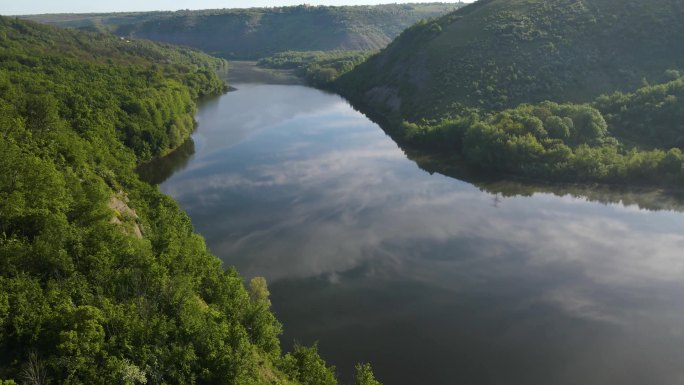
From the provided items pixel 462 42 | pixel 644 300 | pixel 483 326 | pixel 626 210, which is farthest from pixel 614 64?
pixel 483 326

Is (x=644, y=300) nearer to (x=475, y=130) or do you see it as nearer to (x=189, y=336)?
(x=189, y=336)

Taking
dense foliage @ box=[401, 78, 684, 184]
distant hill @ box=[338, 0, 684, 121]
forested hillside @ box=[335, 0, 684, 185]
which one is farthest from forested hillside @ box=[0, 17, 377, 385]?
distant hill @ box=[338, 0, 684, 121]

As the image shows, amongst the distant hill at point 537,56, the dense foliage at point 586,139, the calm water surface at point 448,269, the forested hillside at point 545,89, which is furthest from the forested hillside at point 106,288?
the distant hill at point 537,56

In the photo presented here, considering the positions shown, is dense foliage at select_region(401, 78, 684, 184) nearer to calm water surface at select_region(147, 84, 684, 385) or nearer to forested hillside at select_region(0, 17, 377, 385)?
calm water surface at select_region(147, 84, 684, 385)

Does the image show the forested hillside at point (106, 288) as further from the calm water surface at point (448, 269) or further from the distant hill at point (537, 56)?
the distant hill at point (537, 56)

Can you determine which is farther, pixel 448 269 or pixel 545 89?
pixel 545 89

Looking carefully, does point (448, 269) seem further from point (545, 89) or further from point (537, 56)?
point (537, 56)

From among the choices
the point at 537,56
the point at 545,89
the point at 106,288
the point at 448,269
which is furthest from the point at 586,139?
the point at 106,288
